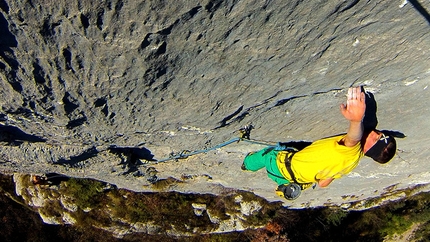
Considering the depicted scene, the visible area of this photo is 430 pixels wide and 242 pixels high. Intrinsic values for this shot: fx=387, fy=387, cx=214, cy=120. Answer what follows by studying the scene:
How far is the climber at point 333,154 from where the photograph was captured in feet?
8.66

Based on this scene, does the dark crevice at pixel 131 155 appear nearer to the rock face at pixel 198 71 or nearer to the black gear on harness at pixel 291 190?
the rock face at pixel 198 71

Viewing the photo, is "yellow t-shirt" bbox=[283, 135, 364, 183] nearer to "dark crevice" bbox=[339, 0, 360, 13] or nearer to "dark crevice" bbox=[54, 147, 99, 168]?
"dark crevice" bbox=[339, 0, 360, 13]

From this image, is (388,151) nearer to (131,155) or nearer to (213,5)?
(213,5)

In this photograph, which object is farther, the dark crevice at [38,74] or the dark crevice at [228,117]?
→ the dark crevice at [228,117]

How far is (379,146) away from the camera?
289 centimetres

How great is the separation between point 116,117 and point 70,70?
70 centimetres

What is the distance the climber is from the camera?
2.64 metres

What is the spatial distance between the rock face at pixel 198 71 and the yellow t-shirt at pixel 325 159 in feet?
0.70

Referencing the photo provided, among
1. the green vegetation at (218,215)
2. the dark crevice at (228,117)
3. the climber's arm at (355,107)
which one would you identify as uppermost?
the dark crevice at (228,117)

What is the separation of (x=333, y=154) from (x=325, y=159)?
0.08 metres

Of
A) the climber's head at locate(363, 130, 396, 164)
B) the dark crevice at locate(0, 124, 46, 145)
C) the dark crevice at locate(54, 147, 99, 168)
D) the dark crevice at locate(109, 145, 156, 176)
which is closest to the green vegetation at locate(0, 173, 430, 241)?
the dark crevice at locate(109, 145, 156, 176)

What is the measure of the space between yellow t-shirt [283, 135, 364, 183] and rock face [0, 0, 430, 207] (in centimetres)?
21

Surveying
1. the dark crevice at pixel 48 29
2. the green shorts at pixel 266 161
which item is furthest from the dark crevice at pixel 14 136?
the green shorts at pixel 266 161

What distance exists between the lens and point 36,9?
1.81 meters
